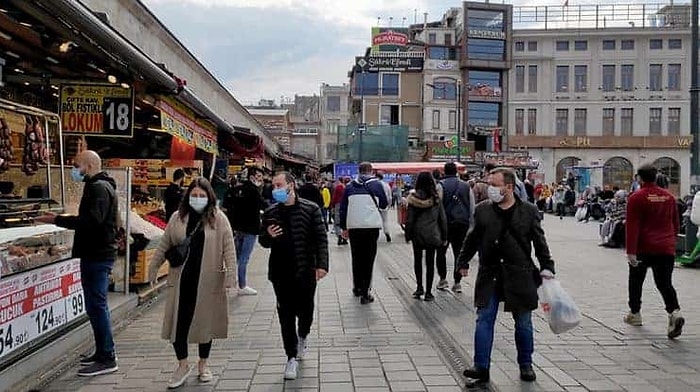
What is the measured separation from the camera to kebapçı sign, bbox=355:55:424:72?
69.3 m

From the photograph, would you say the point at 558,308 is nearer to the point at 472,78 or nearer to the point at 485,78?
the point at 472,78

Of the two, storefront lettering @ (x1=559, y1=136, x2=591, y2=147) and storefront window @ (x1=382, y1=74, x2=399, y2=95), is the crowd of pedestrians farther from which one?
storefront window @ (x1=382, y1=74, x2=399, y2=95)

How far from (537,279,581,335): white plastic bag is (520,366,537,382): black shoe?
1.23ft

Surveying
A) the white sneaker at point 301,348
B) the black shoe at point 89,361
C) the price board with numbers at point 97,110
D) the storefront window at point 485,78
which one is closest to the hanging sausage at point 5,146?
the price board with numbers at point 97,110

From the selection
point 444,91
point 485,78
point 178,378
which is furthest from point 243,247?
point 485,78

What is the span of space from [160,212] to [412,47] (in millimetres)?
60572

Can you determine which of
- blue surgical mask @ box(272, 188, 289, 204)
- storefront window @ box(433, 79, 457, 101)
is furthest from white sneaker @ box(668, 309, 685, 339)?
storefront window @ box(433, 79, 457, 101)

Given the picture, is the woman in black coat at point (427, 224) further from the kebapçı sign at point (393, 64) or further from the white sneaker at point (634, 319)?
the kebapçı sign at point (393, 64)

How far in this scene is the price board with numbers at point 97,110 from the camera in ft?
27.8

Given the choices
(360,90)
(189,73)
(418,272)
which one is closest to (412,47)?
(360,90)

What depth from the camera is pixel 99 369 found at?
6.07 metres

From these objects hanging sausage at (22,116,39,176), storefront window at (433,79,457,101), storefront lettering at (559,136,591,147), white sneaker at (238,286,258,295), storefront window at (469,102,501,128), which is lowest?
white sneaker at (238,286,258,295)

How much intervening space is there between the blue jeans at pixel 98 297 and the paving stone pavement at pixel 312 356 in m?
0.31

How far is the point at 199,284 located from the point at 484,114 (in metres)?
64.2
